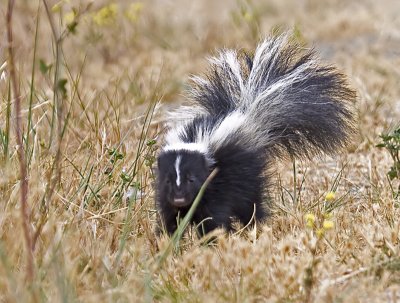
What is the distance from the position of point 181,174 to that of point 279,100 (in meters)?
0.85

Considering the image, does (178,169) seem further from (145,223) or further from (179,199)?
(145,223)

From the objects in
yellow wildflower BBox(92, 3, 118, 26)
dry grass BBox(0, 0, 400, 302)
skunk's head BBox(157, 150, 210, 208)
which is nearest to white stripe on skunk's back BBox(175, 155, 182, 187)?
skunk's head BBox(157, 150, 210, 208)

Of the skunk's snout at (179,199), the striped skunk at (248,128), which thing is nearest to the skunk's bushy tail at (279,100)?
the striped skunk at (248,128)

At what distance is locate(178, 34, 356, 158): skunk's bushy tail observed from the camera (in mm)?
5676

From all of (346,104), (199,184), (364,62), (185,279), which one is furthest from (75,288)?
(364,62)

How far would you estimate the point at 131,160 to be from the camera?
238 inches

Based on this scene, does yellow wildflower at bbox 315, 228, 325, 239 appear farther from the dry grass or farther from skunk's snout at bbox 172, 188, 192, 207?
skunk's snout at bbox 172, 188, 192, 207

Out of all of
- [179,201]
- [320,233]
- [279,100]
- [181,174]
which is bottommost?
[320,233]

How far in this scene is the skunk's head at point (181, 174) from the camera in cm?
520

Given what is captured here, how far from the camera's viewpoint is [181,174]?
17.2ft

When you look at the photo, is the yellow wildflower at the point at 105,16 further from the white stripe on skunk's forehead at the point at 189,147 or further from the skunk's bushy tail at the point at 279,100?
the white stripe on skunk's forehead at the point at 189,147

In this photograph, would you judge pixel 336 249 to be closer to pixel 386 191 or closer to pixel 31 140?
pixel 386 191

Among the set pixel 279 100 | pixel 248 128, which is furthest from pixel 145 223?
pixel 279 100

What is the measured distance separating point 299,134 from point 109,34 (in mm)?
5908
